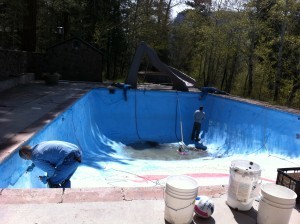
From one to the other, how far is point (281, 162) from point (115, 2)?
2044cm

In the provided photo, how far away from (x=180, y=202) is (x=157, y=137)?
1022 centimetres

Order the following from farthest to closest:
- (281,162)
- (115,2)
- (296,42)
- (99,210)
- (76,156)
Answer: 1. (115,2)
2. (296,42)
3. (281,162)
4. (76,156)
5. (99,210)

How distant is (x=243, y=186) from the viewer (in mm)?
3254

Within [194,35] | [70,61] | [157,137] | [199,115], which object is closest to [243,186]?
[199,115]

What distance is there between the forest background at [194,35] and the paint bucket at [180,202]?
1612 cm

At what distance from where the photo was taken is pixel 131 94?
14.4 meters

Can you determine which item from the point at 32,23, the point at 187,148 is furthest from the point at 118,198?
the point at 32,23

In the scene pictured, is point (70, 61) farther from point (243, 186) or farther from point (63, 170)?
point (243, 186)

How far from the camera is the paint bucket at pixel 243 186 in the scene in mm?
3221

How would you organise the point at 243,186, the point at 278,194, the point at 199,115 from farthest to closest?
1. the point at 199,115
2. the point at 243,186
3. the point at 278,194

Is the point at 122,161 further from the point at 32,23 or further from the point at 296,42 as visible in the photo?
the point at 296,42

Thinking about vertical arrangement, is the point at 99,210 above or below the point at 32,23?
below

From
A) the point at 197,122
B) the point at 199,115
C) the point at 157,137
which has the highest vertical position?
the point at 199,115

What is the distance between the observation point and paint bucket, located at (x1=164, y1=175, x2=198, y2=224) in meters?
2.90
